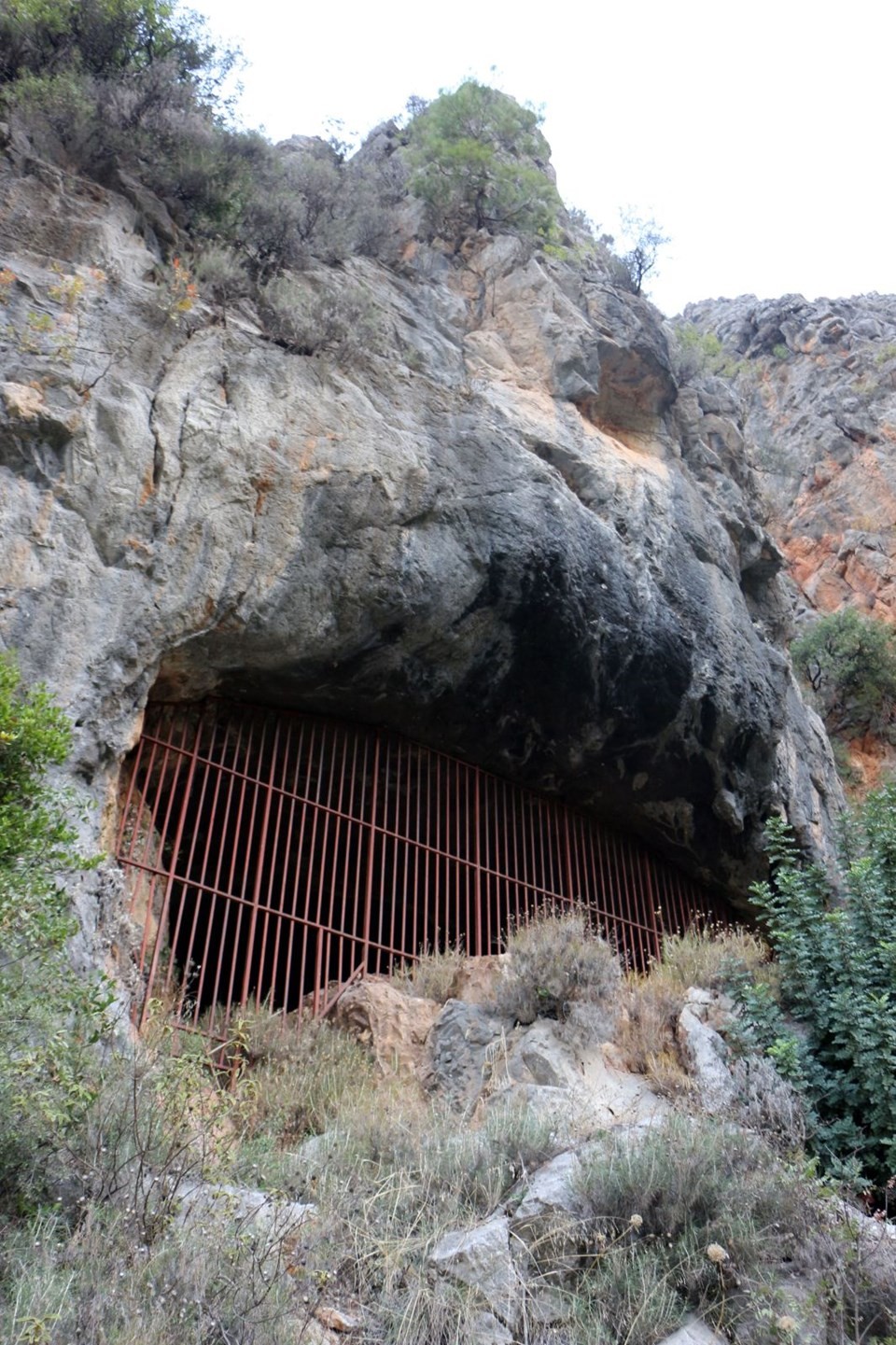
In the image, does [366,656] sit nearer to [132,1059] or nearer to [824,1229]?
[132,1059]

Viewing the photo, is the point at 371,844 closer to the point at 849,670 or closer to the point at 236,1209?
the point at 236,1209

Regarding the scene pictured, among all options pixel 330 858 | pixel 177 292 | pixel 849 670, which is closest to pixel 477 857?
pixel 330 858

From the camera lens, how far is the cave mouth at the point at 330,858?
333 inches

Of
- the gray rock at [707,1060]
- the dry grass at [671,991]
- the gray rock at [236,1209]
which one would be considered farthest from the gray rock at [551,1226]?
the dry grass at [671,991]

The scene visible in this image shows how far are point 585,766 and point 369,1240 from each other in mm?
6619

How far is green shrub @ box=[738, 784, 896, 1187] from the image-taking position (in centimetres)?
646

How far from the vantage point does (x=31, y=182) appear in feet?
29.1

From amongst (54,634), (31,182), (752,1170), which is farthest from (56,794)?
(31,182)

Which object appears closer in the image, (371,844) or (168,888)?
(168,888)

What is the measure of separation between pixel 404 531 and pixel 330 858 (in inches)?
128

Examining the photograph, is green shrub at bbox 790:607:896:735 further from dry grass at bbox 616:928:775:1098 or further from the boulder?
the boulder

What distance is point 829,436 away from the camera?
22.7 meters

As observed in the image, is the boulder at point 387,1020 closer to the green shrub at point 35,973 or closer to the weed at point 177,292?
the green shrub at point 35,973

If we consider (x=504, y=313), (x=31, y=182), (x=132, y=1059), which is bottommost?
(x=132, y=1059)
